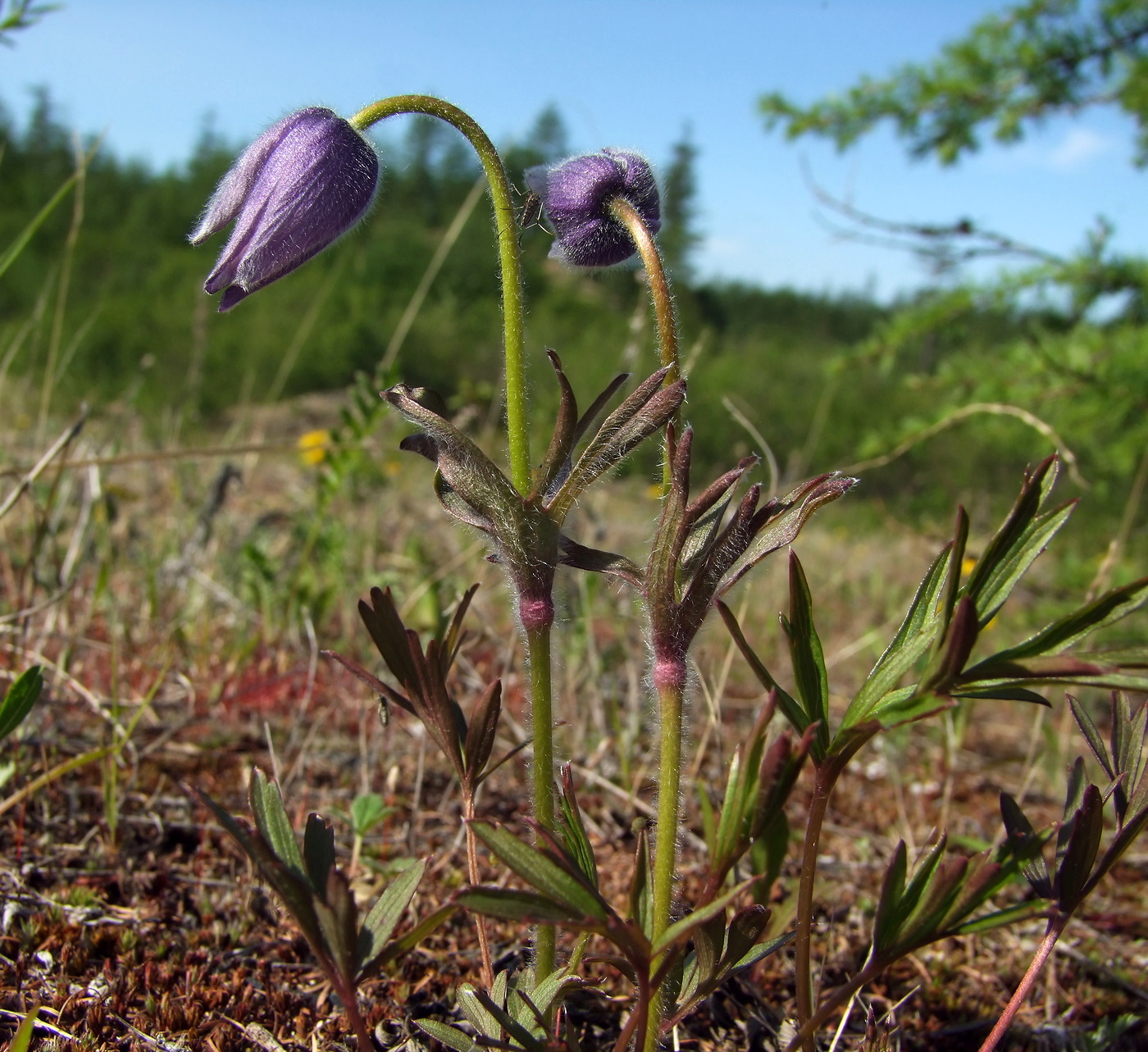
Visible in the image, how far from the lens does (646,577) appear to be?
0.89 metres

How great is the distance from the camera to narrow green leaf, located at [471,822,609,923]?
721mm

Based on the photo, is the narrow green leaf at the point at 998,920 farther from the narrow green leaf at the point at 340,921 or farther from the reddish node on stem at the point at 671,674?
the narrow green leaf at the point at 340,921

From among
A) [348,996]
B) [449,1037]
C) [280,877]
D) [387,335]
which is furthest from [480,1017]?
[387,335]

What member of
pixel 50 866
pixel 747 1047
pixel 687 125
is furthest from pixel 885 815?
pixel 687 125

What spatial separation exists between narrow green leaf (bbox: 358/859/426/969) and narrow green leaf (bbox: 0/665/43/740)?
44 cm

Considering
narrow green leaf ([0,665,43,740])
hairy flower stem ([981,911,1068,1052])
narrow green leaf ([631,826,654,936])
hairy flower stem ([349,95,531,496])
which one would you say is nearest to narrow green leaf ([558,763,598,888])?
narrow green leaf ([631,826,654,936])

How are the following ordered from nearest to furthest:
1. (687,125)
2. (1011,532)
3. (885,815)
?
(1011,532) < (885,815) < (687,125)

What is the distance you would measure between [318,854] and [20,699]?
411 mm

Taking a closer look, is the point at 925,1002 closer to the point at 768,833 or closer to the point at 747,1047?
the point at 747,1047

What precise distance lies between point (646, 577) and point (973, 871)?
357 mm

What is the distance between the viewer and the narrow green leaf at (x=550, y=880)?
2.37ft

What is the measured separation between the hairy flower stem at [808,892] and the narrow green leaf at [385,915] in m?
0.33

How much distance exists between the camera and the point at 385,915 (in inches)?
31.4

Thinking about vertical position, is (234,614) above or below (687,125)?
below
